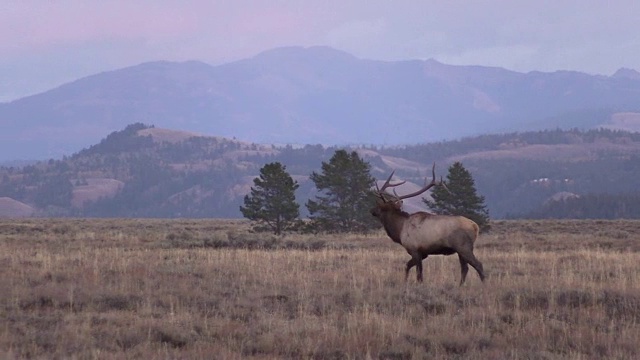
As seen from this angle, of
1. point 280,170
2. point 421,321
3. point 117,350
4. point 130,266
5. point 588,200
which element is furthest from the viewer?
point 588,200

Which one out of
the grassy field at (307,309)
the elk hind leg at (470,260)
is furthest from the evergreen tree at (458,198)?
the elk hind leg at (470,260)

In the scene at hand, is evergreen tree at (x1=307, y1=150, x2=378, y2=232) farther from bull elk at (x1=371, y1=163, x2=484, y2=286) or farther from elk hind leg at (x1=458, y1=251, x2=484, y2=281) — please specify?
elk hind leg at (x1=458, y1=251, x2=484, y2=281)

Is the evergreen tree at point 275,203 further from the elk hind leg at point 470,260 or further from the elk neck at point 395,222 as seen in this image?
the elk hind leg at point 470,260

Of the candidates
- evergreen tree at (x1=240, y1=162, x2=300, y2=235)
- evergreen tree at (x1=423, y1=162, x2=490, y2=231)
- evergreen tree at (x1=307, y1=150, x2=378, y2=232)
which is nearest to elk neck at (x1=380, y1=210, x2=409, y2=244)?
evergreen tree at (x1=240, y1=162, x2=300, y2=235)

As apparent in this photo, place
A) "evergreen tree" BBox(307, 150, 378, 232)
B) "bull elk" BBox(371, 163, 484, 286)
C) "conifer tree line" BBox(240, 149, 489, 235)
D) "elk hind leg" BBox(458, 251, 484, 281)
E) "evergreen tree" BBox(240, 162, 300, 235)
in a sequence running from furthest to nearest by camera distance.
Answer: "evergreen tree" BBox(307, 150, 378, 232) < "conifer tree line" BBox(240, 149, 489, 235) < "evergreen tree" BBox(240, 162, 300, 235) < "bull elk" BBox(371, 163, 484, 286) < "elk hind leg" BBox(458, 251, 484, 281)

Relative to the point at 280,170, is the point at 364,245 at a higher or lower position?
lower

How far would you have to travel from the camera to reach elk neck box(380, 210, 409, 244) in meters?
16.8

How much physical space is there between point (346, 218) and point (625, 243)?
13.3m

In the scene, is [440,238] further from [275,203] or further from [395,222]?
[275,203]

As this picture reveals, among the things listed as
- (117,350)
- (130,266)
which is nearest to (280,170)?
(130,266)

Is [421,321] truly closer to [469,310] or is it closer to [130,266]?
[469,310]

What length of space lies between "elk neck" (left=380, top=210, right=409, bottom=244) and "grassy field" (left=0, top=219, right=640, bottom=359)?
76 centimetres

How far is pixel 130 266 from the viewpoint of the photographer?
1677 centimetres

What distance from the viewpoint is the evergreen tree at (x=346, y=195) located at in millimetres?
38781
